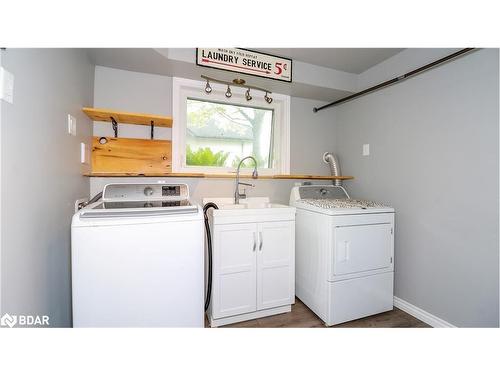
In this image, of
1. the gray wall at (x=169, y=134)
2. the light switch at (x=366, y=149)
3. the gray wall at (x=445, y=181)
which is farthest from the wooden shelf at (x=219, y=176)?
the gray wall at (x=445, y=181)

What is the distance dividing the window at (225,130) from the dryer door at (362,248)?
3.65ft

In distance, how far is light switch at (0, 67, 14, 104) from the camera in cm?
90

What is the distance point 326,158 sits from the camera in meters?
2.85

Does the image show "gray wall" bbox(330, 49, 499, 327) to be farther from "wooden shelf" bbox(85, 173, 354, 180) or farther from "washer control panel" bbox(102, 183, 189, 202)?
"washer control panel" bbox(102, 183, 189, 202)

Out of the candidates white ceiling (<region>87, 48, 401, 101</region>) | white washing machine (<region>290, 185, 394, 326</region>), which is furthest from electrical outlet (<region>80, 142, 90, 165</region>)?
white washing machine (<region>290, 185, 394, 326</region>)

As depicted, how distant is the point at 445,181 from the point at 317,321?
5.25ft

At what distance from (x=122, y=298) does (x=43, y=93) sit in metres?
1.21

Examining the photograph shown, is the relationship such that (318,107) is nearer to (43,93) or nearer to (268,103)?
(268,103)

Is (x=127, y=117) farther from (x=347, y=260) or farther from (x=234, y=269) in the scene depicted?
(x=347, y=260)

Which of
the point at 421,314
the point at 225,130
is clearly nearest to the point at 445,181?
the point at 421,314

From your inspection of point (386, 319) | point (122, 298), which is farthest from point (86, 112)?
point (386, 319)

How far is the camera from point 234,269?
1.88 meters

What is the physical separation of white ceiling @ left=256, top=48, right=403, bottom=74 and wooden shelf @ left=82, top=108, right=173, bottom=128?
3.82 feet

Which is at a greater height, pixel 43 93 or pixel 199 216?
pixel 43 93
